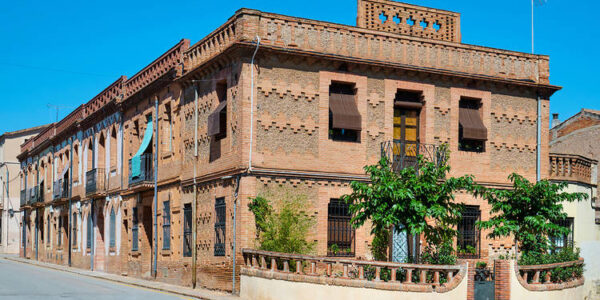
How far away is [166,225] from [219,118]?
21.7 feet

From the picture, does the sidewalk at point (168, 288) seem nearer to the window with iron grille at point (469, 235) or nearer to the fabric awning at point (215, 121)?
the fabric awning at point (215, 121)

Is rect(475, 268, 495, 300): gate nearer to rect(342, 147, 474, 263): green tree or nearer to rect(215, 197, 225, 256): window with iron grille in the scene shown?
rect(342, 147, 474, 263): green tree

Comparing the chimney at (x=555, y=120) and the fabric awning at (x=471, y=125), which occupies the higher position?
the chimney at (x=555, y=120)

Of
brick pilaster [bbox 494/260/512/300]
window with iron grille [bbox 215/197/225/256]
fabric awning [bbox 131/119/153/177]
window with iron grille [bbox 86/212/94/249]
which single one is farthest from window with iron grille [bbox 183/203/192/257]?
window with iron grille [bbox 86/212/94/249]

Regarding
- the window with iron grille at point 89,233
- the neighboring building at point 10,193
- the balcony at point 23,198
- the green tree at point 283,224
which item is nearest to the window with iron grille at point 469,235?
the green tree at point 283,224

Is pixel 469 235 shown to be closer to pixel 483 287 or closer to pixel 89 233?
pixel 483 287

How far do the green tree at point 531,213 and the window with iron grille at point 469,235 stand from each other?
3.18 metres

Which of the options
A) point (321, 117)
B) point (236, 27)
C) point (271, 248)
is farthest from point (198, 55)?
point (271, 248)

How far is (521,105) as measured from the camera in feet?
90.6

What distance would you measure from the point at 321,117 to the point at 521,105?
301 inches

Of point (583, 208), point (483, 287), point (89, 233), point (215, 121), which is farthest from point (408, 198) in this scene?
point (89, 233)

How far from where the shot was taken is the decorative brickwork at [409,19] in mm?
26359

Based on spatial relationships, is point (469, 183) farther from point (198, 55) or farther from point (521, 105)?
point (198, 55)

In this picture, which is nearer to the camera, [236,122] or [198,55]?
[236,122]
